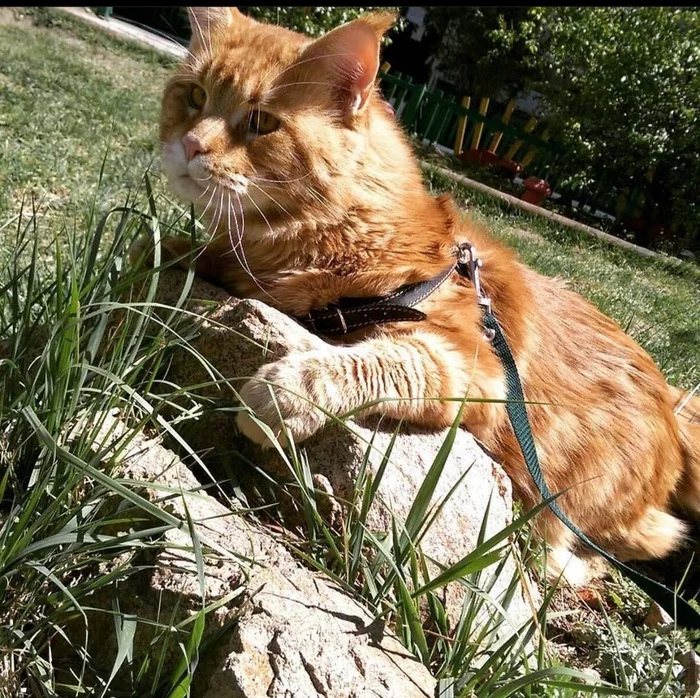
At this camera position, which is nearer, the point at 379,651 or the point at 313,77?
the point at 379,651

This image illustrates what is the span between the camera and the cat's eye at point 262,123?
208cm

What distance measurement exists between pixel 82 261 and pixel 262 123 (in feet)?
2.32

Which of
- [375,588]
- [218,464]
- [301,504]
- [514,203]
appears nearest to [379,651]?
[375,588]

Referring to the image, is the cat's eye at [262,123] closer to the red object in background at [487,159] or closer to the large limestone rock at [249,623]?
the large limestone rock at [249,623]

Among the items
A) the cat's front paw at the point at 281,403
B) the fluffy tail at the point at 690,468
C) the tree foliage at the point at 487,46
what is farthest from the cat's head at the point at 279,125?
the tree foliage at the point at 487,46

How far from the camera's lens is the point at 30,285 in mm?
1726

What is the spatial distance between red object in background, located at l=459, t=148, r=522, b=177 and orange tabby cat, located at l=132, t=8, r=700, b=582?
12175 millimetres

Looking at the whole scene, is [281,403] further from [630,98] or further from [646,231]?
[630,98]

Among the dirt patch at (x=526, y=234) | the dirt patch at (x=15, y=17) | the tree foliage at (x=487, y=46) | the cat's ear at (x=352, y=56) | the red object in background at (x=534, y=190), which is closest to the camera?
the cat's ear at (x=352, y=56)

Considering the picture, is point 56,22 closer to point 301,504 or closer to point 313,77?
point 313,77

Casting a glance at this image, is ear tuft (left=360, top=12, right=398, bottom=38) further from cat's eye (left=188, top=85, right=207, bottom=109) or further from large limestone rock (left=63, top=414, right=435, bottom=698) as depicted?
large limestone rock (left=63, top=414, right=435, bottom=698)

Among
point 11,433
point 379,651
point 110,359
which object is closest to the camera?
point 379,651

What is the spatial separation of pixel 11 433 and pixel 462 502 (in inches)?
45.1

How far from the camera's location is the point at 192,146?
197 cm
